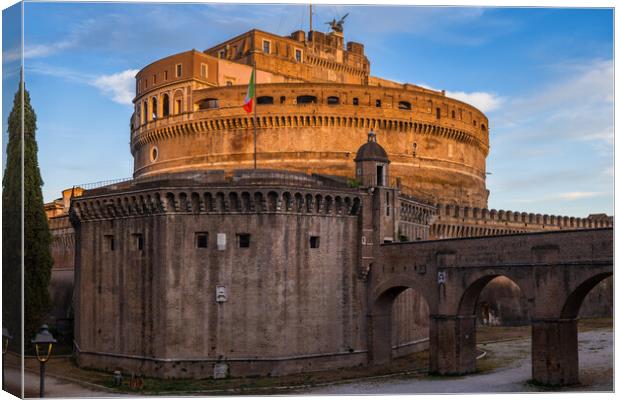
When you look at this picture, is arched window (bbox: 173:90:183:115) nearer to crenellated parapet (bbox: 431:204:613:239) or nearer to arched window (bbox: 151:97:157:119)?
arched window (bbox: 151:97:157:119)

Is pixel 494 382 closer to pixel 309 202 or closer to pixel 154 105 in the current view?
pixel 309 202

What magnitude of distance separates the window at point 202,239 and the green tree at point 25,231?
661cm

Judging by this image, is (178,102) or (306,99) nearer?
(306,99)

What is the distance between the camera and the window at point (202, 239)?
1281 inches

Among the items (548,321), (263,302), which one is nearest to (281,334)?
(263,302)

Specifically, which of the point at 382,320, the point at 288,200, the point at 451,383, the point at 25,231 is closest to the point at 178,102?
the point at 25,231

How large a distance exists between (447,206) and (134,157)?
77.2 ft

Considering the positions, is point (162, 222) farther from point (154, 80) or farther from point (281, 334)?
point (154, 80)

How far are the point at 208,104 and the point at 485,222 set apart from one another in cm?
1891

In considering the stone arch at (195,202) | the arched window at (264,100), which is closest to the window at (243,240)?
the stone arch at (195,202)

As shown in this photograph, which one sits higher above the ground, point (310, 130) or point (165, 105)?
point (165, 105)

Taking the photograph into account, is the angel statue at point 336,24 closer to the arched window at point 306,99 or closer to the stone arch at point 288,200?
the arched window at point 306,99

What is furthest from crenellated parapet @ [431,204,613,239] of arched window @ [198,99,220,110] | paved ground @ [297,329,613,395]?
arched window @ [198,99,220,110]

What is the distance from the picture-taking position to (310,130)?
53.0 m
